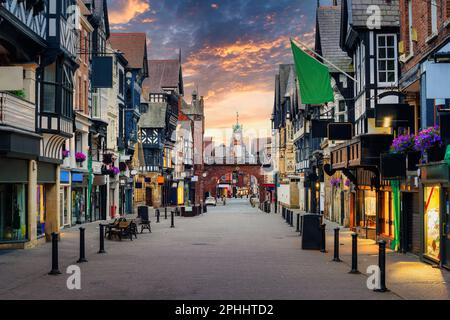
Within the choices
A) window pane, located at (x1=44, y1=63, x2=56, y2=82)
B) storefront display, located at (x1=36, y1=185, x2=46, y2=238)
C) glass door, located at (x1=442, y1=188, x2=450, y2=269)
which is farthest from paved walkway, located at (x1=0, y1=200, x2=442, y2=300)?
window pane, located at (x1=44, y1=63, x2=56, y2=82)

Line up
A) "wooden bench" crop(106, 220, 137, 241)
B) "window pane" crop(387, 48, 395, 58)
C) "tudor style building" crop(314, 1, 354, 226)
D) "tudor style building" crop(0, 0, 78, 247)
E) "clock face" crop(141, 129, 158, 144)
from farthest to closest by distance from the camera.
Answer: "clock face" crop(141, 129, 158, 144) < "tudor style building" crop(314, 1, 354, 226) < "window pane" crop(387, 48, 395, 58) < "wooden bench" crop(106, 220, 137, 241) < "tudor style building" crop(0, 0, 78, 247)

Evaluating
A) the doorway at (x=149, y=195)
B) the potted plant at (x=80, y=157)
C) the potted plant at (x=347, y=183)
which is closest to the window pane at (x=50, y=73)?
the potted plant at (x=80, y=157)

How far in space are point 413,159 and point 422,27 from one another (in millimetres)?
3845

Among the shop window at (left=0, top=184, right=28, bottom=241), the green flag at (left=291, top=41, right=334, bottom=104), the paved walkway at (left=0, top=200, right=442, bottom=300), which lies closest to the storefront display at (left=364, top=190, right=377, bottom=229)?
the paved walkway at (left=0, top=200, right=442, bottom=300)

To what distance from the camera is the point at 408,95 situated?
20359 mm

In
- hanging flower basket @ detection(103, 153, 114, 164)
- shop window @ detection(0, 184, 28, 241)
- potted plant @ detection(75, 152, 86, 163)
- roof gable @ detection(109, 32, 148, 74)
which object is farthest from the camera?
roof gable @ detection(109, 32, 148, 74)

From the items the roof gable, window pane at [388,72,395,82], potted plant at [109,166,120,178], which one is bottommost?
potted plant at [109,166,120,178]

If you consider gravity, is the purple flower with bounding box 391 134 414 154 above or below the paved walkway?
above

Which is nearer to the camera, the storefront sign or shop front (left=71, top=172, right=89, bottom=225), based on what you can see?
the storefront sign

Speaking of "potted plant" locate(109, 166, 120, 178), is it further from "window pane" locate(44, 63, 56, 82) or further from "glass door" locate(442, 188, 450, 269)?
"glass door" locate(442, 188, 450, 269)

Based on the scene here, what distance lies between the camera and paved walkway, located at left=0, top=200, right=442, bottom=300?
12.3 metres

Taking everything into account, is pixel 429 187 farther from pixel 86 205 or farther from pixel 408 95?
pixel 86 205

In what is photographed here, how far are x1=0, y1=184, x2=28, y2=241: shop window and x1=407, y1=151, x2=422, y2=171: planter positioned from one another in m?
12.8
